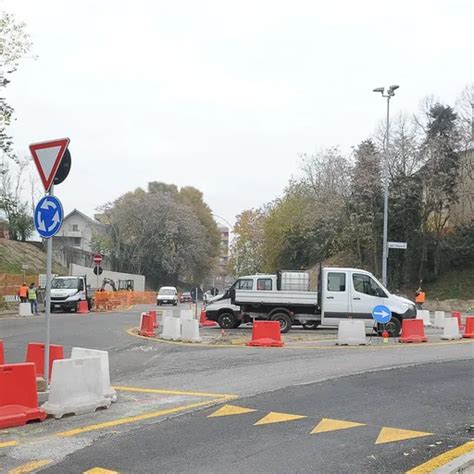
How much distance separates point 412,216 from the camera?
41.8 m

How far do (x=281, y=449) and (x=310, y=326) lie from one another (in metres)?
16.2

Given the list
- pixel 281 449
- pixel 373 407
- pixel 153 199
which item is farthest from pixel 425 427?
pixel 153 199

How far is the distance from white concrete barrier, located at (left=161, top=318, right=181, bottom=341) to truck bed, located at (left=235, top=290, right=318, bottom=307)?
9.86ft

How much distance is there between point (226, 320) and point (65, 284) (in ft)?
51.9

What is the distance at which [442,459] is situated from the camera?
5992mm

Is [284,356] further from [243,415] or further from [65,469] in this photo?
[65,469]

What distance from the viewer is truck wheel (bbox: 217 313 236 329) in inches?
838

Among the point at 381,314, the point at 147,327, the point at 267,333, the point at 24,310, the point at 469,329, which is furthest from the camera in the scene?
the point at 24,310

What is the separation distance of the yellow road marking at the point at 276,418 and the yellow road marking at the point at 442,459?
2.04 meters

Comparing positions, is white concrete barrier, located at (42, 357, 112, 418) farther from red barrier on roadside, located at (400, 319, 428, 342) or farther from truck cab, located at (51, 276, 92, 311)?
truck cab, located at (51, 276, 92, 311)

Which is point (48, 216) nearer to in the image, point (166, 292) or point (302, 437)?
point (302, 437)

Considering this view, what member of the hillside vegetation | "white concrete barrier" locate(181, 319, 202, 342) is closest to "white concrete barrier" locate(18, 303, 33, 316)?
"white concrete barrier" locate(181, 319, 202, 342)

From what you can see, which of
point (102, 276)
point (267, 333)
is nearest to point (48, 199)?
point (267, 333)

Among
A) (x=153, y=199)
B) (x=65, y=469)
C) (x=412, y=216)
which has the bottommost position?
(x=65, y=469)
